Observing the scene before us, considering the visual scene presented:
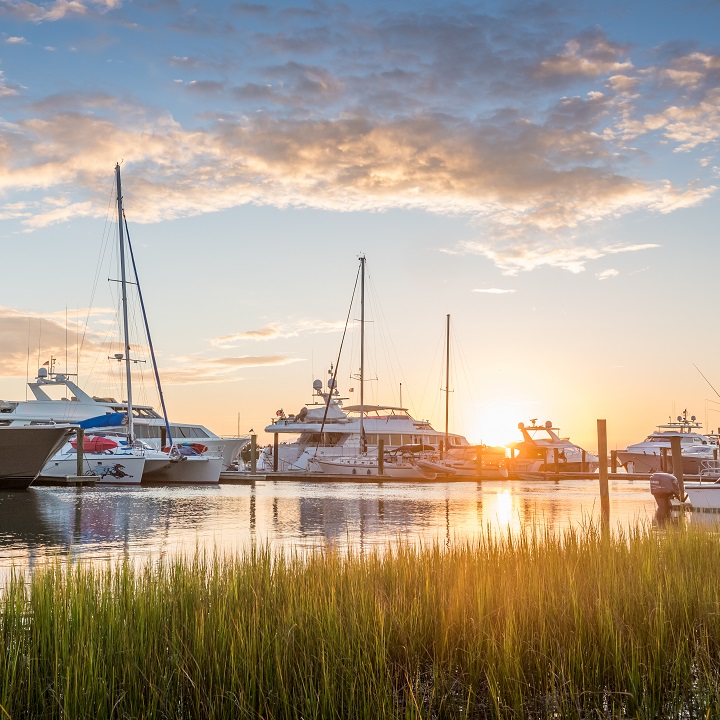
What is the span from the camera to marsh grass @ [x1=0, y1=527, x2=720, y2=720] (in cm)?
544

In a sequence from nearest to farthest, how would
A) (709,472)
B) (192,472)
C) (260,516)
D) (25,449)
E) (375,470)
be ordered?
(260,516)
(25,449)
(709,472)
(192,472)
(375,470)

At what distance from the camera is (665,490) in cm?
2498

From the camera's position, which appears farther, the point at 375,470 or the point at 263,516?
the point at 375,470

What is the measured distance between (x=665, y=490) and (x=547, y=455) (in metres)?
46.0

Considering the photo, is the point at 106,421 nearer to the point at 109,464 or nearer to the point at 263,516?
the point at 109,464

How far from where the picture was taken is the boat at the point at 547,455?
222ft

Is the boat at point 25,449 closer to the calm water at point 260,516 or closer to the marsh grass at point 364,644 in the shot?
the calm water at point 260,516

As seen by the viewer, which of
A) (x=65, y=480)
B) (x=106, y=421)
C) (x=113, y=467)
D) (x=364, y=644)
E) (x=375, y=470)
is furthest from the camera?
(x=375, y=470)

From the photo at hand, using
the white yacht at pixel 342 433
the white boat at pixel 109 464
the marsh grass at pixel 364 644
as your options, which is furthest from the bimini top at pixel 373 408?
the marsh grass at pixel 364 644

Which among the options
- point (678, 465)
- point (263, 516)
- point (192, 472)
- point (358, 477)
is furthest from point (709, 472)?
point (192, 472)

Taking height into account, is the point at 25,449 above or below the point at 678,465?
above

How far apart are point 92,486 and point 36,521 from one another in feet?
66.9

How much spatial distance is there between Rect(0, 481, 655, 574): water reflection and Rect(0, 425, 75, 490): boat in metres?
1.01

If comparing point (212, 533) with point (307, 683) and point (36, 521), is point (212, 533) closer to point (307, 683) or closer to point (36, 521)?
point (36, 521)
